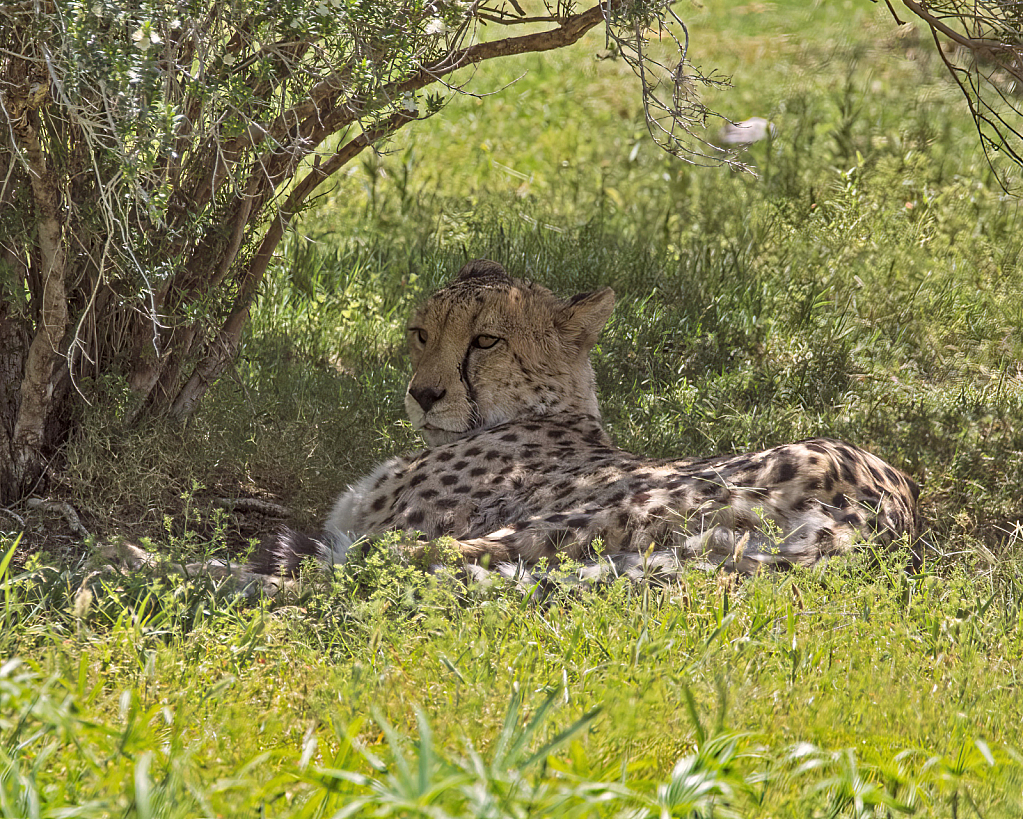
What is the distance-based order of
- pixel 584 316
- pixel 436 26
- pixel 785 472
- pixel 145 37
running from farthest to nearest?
pixel 584 316 → pixel 436 26 → pixel 785 472 → pixel 145 37

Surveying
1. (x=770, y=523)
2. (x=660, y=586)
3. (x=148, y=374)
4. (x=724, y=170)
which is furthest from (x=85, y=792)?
(x=724, y=170)

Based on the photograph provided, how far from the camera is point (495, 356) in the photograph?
4.29m

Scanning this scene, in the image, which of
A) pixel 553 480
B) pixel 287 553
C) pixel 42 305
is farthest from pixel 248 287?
pixel 553 480

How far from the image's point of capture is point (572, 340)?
4484 millimetres

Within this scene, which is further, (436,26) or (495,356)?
(495,356)

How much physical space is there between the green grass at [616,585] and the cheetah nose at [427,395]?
0.57 meters

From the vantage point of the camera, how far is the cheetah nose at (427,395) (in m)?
4.23

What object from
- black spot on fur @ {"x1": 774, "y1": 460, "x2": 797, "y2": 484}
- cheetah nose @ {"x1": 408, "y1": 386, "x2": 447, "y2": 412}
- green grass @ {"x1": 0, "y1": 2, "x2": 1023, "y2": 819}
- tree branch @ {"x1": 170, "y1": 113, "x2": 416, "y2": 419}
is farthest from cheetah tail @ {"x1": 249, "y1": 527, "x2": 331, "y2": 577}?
black spot on fur @ {"x1": 774, "y1": 460, "x2": 797, "y2": 484}

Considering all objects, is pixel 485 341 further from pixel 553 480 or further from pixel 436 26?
pixel 436 26

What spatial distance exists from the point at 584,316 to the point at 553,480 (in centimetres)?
94

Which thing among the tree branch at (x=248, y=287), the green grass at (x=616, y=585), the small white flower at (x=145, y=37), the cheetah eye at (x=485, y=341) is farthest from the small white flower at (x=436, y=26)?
the cheetah eye at (x=485, y=341)

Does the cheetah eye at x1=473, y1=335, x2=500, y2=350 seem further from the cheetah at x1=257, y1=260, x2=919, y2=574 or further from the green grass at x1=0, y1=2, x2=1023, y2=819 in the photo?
the green grass at x1=0, y1=2, x2=1023, y2=819

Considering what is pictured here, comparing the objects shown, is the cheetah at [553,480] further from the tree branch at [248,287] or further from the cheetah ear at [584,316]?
the tree branch at [248,287]

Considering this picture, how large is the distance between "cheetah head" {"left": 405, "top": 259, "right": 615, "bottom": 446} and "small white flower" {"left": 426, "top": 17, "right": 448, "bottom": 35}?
1.07 m
